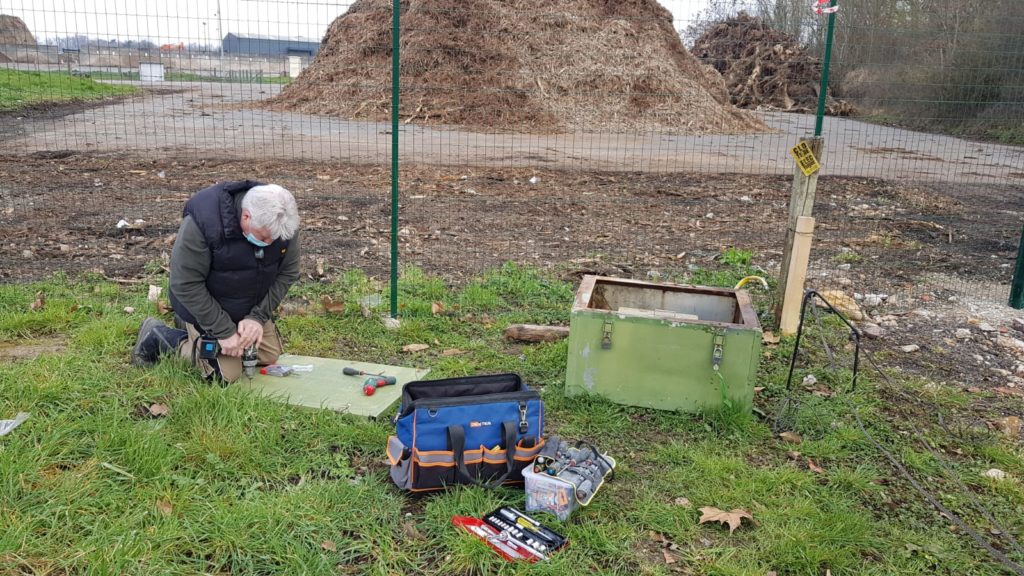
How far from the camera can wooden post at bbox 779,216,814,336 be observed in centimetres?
554

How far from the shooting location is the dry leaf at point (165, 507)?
305 cm

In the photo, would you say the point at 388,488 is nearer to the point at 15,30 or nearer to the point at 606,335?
the point at 606,335

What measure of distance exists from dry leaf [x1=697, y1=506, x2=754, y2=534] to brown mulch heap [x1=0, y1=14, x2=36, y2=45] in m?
6.58

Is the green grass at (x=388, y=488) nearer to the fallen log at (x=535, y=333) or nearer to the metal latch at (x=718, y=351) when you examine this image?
the metal latch at (x=718, y=351)

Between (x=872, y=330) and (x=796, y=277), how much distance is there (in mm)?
828

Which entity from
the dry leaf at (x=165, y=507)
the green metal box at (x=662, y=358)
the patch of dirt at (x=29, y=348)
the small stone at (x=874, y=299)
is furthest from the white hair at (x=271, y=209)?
the small stone at (x=874, y=299)

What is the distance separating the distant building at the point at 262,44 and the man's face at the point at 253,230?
112 inches

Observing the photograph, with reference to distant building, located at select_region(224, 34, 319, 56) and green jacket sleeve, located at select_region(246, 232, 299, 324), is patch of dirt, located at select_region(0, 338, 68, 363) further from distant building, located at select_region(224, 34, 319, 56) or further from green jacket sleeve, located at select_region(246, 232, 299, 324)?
distant building, located at select_region(224, 34, 319, 56)

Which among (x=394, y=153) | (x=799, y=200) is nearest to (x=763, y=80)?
(x=799, y=200)

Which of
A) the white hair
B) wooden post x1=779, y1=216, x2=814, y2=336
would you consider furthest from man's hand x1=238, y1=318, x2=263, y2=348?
wooden post x1=779, y1=216, x2=814, y2=336

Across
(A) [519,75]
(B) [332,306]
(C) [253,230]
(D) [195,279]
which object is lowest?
(B) [332,306]

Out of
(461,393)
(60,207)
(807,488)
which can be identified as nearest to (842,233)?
(807,488)

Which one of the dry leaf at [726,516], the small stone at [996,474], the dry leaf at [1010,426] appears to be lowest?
the small stone at [996,474]

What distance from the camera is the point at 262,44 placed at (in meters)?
6.40
